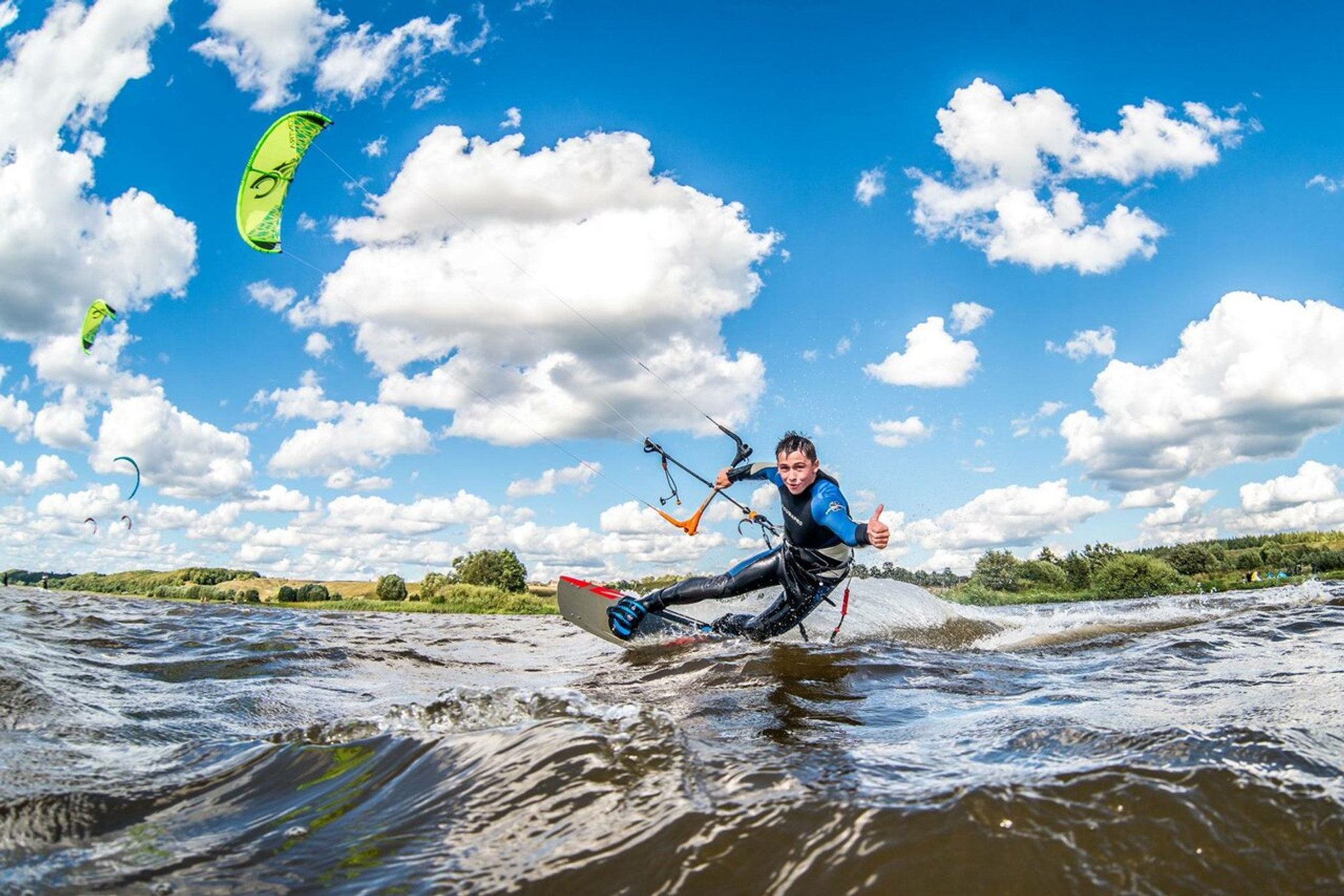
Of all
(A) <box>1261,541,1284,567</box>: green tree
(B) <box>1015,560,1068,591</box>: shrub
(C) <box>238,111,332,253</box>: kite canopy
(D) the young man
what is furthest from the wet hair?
(A) <box>1261,541,1284,567</box>: green tree

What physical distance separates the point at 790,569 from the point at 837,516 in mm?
1761

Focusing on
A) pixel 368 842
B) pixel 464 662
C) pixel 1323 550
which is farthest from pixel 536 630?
pixel 1323 550

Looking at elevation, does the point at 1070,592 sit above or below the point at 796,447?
below

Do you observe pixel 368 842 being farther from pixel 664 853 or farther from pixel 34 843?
pixel 34 843

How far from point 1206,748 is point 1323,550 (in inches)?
2032

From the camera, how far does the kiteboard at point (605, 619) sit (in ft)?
36.1

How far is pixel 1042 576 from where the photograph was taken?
41969 mm

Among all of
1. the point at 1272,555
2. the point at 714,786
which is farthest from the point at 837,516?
the point at 1272,555

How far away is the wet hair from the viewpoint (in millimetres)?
8820

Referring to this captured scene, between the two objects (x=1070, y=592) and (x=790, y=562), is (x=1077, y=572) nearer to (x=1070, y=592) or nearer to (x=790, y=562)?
(x=1070, y=592)

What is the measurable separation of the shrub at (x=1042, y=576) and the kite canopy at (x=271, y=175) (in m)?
40.1

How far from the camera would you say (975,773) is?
292cm

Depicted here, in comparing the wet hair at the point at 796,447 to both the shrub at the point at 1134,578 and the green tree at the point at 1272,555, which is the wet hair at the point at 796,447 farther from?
the green tree at the point at 1272,555

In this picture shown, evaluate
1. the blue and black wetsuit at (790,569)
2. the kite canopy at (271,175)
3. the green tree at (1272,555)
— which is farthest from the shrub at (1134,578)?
the kite canopy at (271,175)
